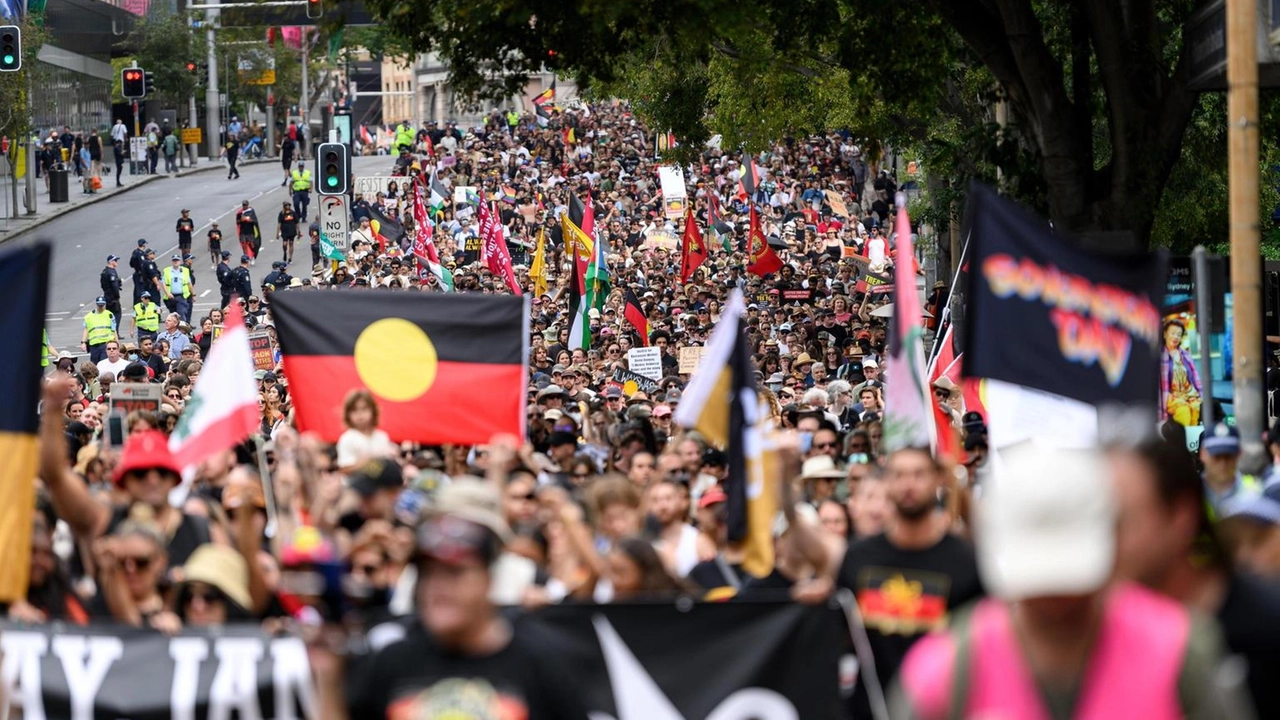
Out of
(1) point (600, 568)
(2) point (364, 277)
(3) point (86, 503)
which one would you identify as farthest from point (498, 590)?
(2) point (364, 277)

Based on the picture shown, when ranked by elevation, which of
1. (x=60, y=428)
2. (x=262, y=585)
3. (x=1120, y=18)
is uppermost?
(x=1120, y=18)

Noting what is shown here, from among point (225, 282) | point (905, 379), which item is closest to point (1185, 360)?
point (905, 379)

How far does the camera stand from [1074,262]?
846cm

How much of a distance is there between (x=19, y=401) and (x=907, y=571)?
311 cm

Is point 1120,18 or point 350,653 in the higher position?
point 1120,18

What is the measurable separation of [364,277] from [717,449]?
2547 cm

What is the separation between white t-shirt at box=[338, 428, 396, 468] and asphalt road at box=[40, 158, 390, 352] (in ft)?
83.3

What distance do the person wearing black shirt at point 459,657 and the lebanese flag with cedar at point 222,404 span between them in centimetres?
428

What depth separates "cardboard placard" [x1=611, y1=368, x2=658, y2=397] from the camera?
20500mm

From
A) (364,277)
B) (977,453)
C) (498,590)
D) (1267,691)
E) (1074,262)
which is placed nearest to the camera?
(1267,691)

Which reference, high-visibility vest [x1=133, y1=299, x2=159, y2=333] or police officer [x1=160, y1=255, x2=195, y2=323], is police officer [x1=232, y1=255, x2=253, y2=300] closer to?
police officer [x1=160, y1=255, x2=195, y2=323]

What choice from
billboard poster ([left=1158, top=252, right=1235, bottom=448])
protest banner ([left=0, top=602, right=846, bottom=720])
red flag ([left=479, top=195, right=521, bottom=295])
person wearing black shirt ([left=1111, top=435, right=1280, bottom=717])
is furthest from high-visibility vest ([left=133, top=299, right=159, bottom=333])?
person wearing black shirt ([left=1111, top=435, right=1280, bottom=717])

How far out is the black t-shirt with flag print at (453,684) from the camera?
486 centimetres

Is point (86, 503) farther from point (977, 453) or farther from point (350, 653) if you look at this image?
point (977, 453)
